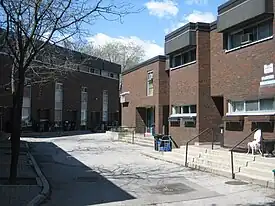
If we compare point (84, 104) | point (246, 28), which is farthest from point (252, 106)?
point (84, 104)

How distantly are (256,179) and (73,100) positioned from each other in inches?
1829

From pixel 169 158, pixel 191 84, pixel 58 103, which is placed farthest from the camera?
pixel 58 103

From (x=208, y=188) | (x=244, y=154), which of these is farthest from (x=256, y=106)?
(x=208, y=188)

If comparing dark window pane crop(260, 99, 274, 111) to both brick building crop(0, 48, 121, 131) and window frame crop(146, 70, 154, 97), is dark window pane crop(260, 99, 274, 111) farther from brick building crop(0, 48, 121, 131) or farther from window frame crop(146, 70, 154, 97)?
brick building crop(0, 48, 121, 131)

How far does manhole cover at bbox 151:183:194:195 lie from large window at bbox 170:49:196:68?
11793 mm

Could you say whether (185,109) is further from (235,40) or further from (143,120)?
(143,120)

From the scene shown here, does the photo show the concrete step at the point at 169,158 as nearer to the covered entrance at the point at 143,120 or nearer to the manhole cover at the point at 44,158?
the manhole cover at the point at 44,158

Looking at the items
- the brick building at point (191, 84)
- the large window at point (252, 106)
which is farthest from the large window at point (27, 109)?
the large window at point (252, 106)

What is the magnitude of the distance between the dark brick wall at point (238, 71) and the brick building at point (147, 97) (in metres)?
9.14

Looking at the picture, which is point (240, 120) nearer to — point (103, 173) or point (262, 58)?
point (262, 58)

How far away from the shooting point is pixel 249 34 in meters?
18.5

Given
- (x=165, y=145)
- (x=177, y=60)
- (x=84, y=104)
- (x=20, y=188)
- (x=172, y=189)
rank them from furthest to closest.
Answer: (x=84, y=104) < (x=177, y=60) < (x=165, y=145) < (x=172, y=189) < (x=20, y=188)

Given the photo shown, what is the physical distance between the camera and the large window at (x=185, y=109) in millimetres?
23916

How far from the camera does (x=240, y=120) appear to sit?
1847 cm
